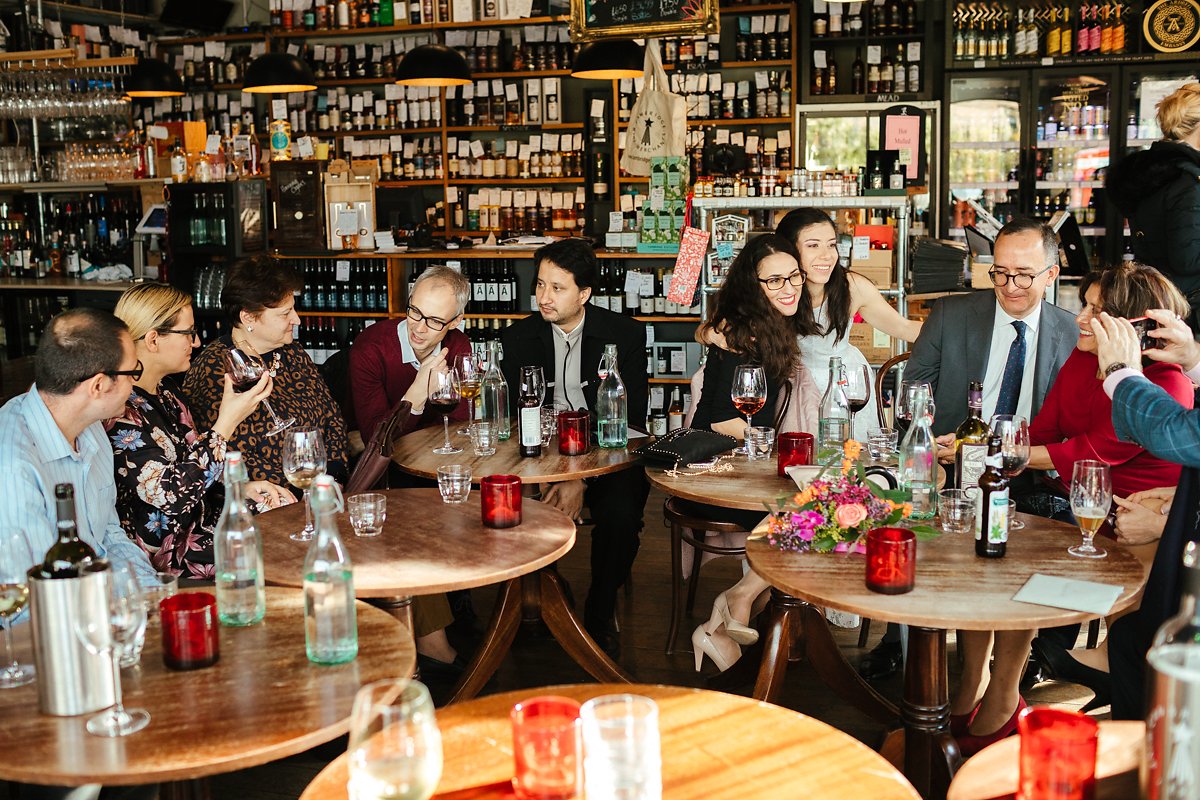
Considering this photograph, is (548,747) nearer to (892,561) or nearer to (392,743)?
(392,743)

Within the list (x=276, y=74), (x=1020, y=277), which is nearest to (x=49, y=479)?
(x=1020, y=277)

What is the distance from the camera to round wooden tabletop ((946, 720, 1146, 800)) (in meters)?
1.35

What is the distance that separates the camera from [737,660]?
341 centimetres

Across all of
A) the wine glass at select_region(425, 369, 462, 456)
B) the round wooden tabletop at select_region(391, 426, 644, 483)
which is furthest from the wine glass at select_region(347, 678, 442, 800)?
the wine glass at select_region(425, 369, 462, 456)

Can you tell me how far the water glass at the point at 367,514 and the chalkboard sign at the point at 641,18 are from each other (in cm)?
367

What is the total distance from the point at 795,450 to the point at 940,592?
3.07 feet

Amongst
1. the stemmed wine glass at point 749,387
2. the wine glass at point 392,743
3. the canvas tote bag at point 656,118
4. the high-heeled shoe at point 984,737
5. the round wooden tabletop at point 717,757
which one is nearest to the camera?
the wine glass at point 392,743

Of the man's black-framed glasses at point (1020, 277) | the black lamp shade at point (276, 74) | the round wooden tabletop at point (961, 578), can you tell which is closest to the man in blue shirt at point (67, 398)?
the round wooden tabletop at point (961, 578)

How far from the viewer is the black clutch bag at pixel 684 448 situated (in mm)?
3213

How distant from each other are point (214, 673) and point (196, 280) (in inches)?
223

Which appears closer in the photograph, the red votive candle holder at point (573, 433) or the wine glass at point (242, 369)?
the wine glass at point (242, 369)

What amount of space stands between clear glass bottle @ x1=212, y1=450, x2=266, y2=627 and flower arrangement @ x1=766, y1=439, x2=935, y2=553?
41.6 inches

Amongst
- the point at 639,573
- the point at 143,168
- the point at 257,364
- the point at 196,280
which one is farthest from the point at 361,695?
the point at 143,168

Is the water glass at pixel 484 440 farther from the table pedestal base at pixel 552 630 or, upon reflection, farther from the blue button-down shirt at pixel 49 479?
the blue button-down shirt at pixel 49 479
